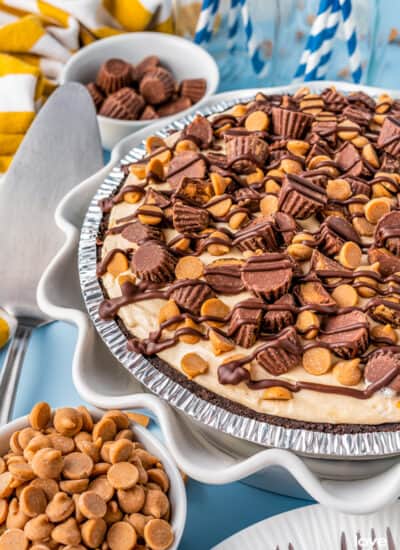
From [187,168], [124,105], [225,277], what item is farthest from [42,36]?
[225,277]

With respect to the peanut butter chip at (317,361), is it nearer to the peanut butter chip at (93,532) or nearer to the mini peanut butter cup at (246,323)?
the mini peanut butter cup at (246,323)

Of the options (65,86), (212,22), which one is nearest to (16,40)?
(65,86)

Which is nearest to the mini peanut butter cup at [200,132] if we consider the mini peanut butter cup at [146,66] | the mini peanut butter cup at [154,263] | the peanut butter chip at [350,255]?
the mini peanut butter cup at [154,263]

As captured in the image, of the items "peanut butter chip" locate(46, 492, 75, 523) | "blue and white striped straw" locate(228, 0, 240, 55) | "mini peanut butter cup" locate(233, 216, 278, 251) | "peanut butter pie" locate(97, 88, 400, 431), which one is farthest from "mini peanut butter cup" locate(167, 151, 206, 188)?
"blue and white striped straw" locate(228, 0, 240, 55)

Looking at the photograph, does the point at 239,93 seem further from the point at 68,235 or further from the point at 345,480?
the point at 345,480

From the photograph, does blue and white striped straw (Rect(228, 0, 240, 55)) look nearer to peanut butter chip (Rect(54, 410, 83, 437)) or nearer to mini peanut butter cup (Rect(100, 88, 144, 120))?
mini peanut butter cup (Rect(100, 88, 144, 120))

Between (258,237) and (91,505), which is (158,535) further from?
(258,237)
